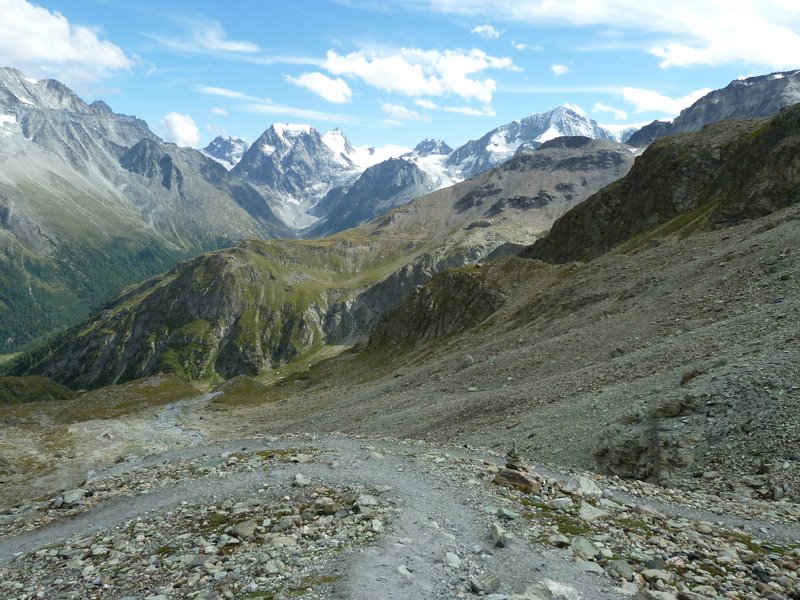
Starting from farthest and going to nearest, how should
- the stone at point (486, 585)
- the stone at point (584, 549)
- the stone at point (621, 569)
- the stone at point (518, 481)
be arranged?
the stone at point (518, 481) → the stone at point (584, 549) → the stone at point (621, 569) → the stone at point (486, 585)

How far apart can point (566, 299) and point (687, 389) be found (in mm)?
44482

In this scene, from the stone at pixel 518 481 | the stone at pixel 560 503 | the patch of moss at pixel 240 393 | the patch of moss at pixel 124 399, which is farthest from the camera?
the patch of moss at pixel 124 399

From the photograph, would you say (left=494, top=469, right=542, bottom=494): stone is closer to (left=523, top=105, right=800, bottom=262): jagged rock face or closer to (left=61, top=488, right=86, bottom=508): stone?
(left=61, top=488, right=86, bottom=508): stone

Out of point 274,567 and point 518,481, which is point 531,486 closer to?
point 518,481

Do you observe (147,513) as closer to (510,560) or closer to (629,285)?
(510,560)

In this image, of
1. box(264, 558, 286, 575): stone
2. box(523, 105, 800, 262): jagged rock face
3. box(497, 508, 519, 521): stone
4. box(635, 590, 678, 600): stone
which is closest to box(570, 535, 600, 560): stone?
box(497, 508, 519, 521): stone

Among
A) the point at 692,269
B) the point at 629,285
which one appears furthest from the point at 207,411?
the point at 692,269

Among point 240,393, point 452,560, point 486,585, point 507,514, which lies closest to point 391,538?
point 452,560

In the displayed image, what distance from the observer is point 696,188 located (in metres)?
111

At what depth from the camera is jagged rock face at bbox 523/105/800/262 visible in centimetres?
7581

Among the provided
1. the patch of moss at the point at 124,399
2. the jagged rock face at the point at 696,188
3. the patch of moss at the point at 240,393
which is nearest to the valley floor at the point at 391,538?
the jagged rock face at the point at 696,188

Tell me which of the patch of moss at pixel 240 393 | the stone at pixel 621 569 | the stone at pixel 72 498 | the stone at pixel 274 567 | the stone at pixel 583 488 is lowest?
the patch of moss at pixel 240 393

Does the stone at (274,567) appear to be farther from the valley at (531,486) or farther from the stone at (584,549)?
the stone at (584,549)

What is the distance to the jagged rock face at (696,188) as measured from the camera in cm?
7581
